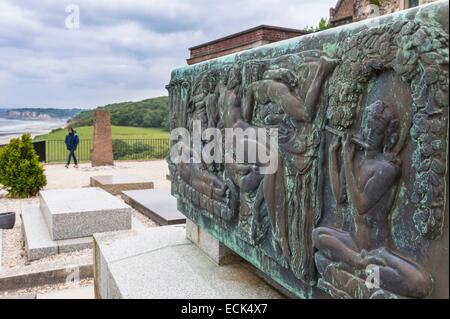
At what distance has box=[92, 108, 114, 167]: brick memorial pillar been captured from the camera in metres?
16.5

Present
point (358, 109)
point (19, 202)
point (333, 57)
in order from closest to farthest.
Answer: point (358, 109)
point (333, 57)
point (19, 202)

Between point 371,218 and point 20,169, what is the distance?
1022cm

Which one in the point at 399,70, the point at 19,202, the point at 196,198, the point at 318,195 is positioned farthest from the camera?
the point at 19,202

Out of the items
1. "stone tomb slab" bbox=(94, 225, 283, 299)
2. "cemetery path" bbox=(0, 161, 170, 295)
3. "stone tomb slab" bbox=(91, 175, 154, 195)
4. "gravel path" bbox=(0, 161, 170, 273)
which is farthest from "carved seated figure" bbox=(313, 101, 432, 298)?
"stone tomb slab" bbox=(91, 175, 154, 195)

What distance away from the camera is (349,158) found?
1961mm

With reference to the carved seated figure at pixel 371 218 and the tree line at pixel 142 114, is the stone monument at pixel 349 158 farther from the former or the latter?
the tree line at pixel 142 114

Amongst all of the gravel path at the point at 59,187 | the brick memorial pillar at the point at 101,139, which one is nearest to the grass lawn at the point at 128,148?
the gravel path at the point at 59,187

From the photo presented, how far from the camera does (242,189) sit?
9.73 feet

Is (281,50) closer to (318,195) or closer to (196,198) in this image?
(318,195)

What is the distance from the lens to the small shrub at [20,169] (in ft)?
33.3

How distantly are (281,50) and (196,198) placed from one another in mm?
1758

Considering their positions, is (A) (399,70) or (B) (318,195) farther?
(B) (318,195)

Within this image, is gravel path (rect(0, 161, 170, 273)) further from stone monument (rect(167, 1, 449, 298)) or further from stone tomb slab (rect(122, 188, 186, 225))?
stone monument (rect(167, 1, 449, 298))
